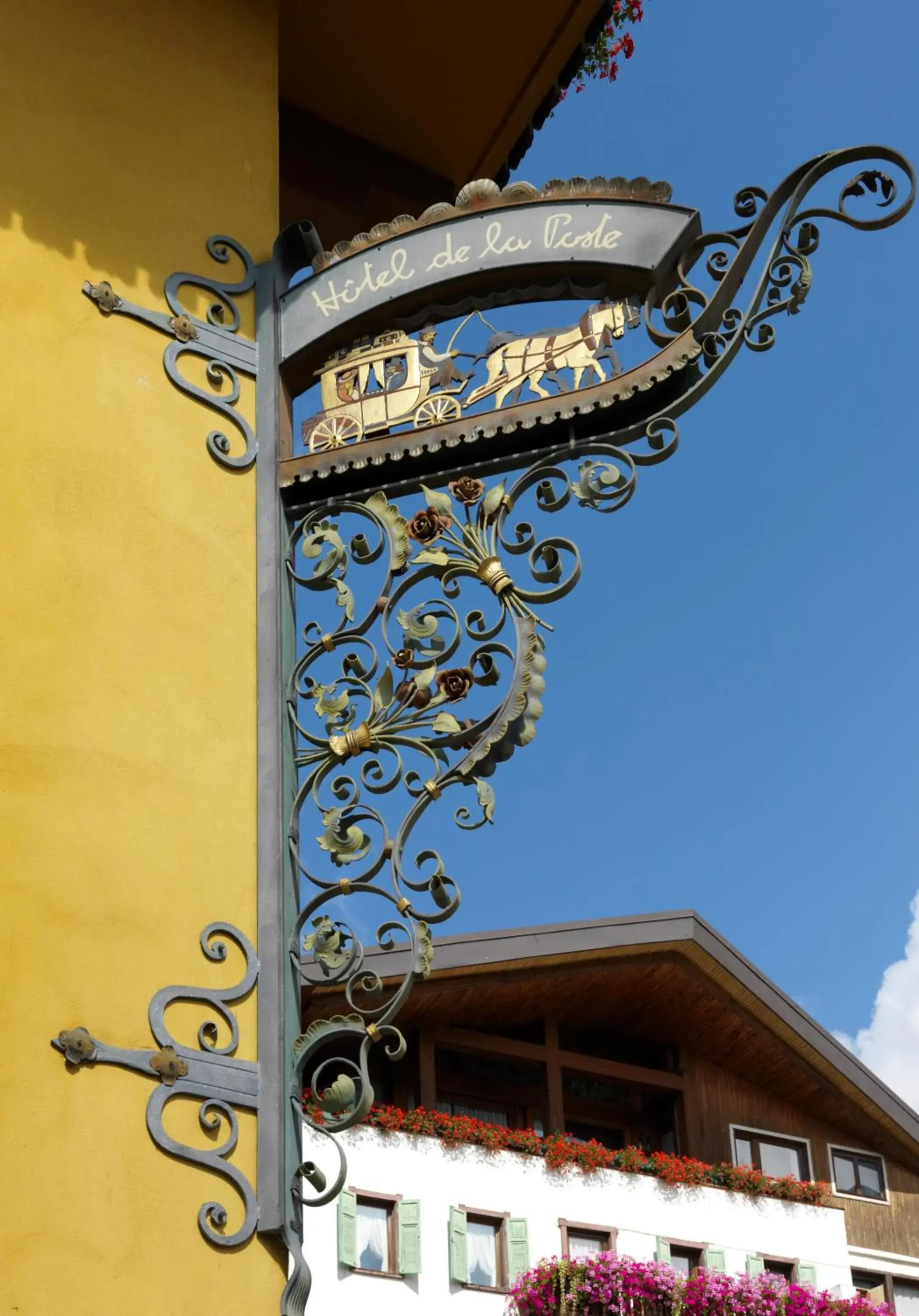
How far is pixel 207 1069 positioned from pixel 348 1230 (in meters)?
17.5

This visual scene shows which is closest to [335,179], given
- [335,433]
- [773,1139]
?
[335,433]

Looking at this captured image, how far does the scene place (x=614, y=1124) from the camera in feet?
93.1

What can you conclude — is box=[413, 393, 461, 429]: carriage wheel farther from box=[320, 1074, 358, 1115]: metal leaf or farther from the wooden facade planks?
the wooden facade planks

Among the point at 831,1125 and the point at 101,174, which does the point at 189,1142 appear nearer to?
the point at 101,174

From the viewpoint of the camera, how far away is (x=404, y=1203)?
918 inches

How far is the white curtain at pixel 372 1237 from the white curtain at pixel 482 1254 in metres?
1.04

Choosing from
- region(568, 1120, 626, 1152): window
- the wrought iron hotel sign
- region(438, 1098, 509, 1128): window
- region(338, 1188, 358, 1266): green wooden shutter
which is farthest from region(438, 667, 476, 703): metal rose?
region(568, 1120, 626, 1152): window

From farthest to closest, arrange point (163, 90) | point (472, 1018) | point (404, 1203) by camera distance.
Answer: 1. point (472, 1018)
2. point (404, 1203)
3. point (163, 90)

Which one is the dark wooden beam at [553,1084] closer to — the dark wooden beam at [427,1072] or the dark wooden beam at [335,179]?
the dark wooden beam at [427,1072]

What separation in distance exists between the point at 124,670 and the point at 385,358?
1.77 metres

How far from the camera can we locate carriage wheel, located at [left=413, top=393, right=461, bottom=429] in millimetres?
7250

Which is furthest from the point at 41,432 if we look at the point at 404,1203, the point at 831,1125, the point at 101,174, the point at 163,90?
the point at 831,1125

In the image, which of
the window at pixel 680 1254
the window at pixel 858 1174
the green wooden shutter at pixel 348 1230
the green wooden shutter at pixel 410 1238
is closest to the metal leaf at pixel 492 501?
the green wooden shutter at pixel 348 1230

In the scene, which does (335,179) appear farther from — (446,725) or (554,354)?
(446,725)
